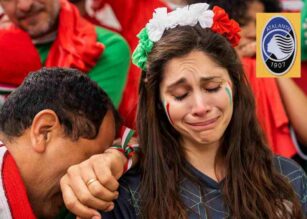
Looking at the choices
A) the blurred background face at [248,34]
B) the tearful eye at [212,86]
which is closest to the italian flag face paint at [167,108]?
the tearful eye at [212,86]

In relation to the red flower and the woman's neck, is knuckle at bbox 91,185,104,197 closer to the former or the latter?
the woman's neck

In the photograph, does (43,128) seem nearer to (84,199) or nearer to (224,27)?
(84,199)

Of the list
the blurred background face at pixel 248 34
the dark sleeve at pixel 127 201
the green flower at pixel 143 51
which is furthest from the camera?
the blurred background face at pixel 248 34

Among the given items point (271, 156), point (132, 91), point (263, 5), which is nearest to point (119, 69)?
point (132, 91)

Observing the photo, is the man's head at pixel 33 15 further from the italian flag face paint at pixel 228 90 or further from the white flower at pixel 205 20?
the italian flag face paint at pixel 228 90

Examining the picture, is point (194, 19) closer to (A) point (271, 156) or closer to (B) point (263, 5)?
(A) point (271, 156)

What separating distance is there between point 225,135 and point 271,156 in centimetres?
13

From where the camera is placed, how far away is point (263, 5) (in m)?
2.37

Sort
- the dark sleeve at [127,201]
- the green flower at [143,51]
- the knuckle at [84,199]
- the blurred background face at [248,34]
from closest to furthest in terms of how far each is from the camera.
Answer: the knuckle at [84,199] → the dark sleeve at [127,201] → the green flower at [143,51] → the blurred background face at [248,34]

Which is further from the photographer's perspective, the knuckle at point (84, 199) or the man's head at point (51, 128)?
the man's head at point (51, 128)

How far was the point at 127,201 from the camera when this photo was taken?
1511mm

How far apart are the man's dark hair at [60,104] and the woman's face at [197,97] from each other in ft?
0.64

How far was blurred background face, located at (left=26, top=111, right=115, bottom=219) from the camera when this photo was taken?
1.56 meters

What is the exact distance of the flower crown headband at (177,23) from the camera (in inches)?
62.5
